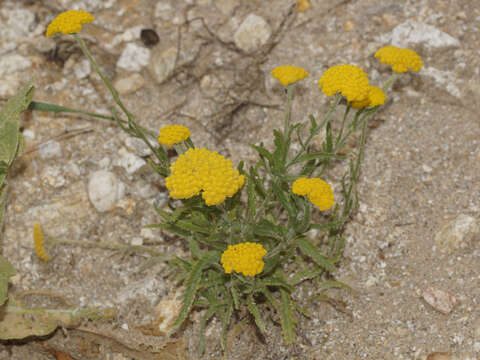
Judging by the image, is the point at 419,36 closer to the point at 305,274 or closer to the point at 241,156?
the point at 241,156

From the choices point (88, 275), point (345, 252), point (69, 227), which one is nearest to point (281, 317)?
point (345, 252)

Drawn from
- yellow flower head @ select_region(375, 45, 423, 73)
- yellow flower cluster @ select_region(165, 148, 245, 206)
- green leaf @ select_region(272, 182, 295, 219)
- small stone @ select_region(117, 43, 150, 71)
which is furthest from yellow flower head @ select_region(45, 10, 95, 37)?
yellow flower head @ select_region(375, 45, 423, 73)

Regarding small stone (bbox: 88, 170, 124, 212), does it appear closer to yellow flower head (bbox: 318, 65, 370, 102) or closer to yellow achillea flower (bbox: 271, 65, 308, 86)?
yellow achillea flower (bbox: 271, 65, 308, 86)

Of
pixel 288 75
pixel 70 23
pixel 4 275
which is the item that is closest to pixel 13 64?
pixel 70 23

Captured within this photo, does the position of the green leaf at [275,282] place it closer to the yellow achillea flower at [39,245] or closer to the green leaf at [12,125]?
the yellow achillea flower at [39,245]

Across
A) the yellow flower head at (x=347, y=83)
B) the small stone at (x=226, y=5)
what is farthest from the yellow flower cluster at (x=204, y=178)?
the small stone at (x=226, y=5)

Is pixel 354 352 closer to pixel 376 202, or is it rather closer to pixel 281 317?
pixel 281 317
